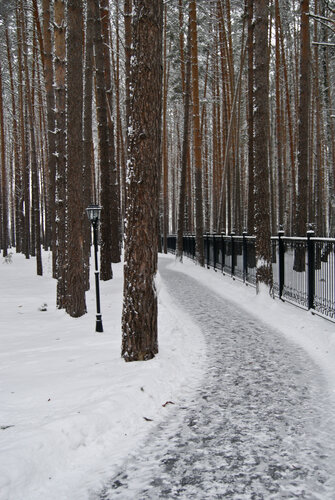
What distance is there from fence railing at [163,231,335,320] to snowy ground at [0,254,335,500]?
78 cm

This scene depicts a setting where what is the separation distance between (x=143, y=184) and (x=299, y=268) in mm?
5288

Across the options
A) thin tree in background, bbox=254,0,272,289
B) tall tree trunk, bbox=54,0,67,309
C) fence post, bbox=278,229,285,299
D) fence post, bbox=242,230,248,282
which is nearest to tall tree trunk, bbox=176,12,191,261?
fence post, bbox=242,230,248,282

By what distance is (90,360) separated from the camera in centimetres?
566

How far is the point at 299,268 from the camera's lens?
30.3 ft

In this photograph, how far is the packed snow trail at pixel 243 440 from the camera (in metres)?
2.82

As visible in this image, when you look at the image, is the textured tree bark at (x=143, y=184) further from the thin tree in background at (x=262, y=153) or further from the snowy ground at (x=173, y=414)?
the thin tree in background at (x=262, y=153)

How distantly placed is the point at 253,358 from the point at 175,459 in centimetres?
288

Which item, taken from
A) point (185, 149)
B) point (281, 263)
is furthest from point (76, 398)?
point (185, 149)

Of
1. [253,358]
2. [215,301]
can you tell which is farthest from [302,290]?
[253,358]

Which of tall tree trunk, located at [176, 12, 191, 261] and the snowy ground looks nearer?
the snowy ground

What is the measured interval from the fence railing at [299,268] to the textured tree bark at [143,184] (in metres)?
3.72

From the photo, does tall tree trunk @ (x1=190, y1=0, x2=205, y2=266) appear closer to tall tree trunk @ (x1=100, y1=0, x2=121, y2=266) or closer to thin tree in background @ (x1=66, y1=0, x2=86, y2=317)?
tall tree trunk @ (x1=100, y1=0, x2=121, y2=266)

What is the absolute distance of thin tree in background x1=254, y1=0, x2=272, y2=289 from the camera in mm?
10008

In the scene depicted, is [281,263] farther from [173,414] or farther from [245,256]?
[173,414]
